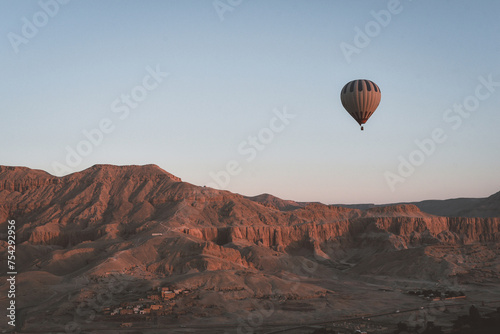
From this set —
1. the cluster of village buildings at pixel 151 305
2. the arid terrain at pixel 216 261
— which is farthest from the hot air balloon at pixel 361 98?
the cluster of village buildings at pixel 151 305

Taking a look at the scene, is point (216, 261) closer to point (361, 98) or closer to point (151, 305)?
point (151, 305)

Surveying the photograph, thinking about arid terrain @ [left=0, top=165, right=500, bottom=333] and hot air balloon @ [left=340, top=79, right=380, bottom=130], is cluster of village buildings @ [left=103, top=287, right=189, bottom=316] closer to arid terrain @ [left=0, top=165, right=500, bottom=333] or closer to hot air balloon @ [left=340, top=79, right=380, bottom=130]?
arid terrain @ [left=0, top=165, right=500, bottom=333]

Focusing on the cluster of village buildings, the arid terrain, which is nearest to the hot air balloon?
the arid terrain

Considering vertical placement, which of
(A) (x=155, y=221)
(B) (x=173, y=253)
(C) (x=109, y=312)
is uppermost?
(A) (x=155, y=221)

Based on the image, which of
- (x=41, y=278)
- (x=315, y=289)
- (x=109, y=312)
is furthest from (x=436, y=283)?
(x=41, y=278)

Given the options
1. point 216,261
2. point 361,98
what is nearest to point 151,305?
point 216,261

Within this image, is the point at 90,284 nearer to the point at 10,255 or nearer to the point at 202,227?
the point at 10,255

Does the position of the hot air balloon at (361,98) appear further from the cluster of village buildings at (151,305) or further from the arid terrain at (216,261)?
the cluster of village buildings at (151,305)
